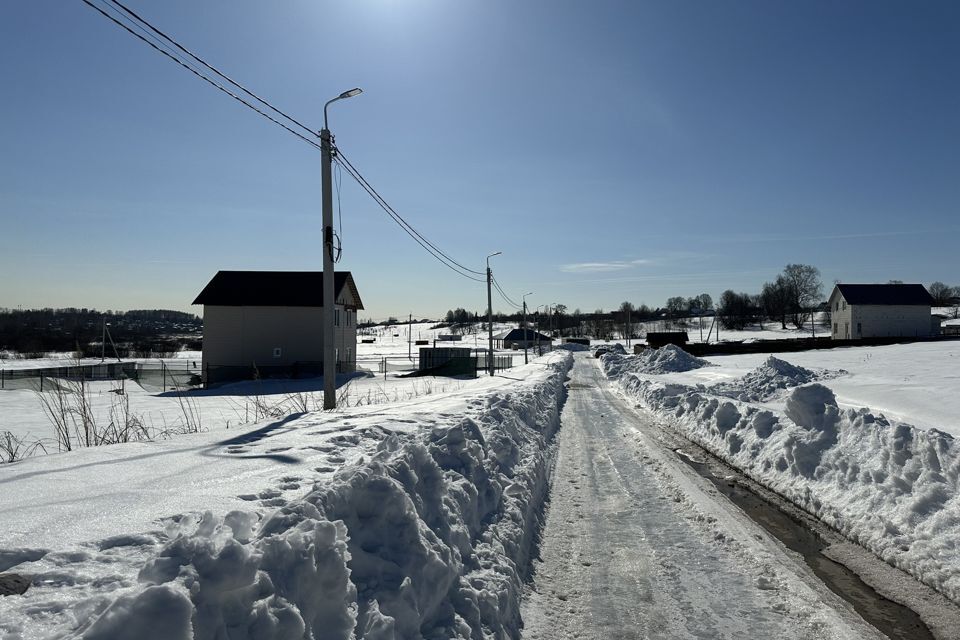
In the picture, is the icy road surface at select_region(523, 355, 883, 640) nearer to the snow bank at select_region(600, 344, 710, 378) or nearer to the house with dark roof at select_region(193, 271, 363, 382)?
the snow bank at select_region(600, 344, 710, 378)

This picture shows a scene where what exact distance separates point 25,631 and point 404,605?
6.69 ft

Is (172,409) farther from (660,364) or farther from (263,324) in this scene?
(660,364)

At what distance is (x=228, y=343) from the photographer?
125 ft

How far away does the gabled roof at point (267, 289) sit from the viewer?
3825 cm

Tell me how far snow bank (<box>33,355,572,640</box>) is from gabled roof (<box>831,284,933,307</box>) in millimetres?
73845

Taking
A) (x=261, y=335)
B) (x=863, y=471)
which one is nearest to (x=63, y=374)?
(x=261, y=335)

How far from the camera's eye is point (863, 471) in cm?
755

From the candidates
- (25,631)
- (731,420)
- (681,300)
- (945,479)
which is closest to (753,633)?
(945,479)

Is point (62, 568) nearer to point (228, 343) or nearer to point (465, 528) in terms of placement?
point (465, 528)

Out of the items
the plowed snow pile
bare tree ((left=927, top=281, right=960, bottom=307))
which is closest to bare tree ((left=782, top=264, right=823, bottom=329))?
bare tree ((left=927, top=281, right=960, bottom=307))

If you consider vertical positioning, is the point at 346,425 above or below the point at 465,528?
above

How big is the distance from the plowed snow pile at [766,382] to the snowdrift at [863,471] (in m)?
6.96

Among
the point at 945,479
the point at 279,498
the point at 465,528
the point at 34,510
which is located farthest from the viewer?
the point at 945,479

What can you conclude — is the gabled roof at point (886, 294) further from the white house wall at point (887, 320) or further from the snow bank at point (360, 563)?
the snow bank at point (360, 563)
